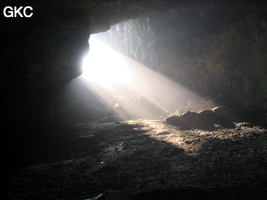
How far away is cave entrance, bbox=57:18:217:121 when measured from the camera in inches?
983

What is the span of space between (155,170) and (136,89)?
33.5 metres

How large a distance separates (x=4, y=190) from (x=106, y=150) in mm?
5484

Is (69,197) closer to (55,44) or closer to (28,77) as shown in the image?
(28,77)

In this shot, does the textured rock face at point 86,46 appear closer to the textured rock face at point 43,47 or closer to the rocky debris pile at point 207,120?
the textured rock face at point 43,47

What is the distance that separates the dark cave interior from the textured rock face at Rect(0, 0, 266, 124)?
8cm

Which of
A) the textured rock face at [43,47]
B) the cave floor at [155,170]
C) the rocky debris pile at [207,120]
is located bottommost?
the cave floor at [155,170]

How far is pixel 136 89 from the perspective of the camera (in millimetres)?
40719

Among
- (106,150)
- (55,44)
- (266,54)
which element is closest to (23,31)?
(55,44)

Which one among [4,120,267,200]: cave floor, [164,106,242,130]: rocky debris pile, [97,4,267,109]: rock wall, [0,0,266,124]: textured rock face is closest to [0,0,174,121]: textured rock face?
[0,0,266,124]: textured rock face

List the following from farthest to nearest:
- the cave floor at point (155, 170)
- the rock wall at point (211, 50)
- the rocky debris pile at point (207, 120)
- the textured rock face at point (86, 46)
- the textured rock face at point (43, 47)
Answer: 1. the rock wall at point (211, 50)
2. the rocky debris pile at point (207, 120)
3. the textured rock face at point (86, 46)
4. the textured rock face at point (43, 47)
5. the cave floor at point (155, 170)

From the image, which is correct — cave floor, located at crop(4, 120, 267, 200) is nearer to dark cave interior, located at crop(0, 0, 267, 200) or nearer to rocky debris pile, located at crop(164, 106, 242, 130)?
dark cave interior, located at crop(0, 0, 267, 200)

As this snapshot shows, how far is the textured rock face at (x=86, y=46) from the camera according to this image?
12.7 meters

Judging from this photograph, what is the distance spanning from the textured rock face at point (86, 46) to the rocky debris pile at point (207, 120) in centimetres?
375

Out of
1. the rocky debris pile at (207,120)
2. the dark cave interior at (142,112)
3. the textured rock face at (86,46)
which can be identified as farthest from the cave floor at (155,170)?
the textured rock face at (86,46)
